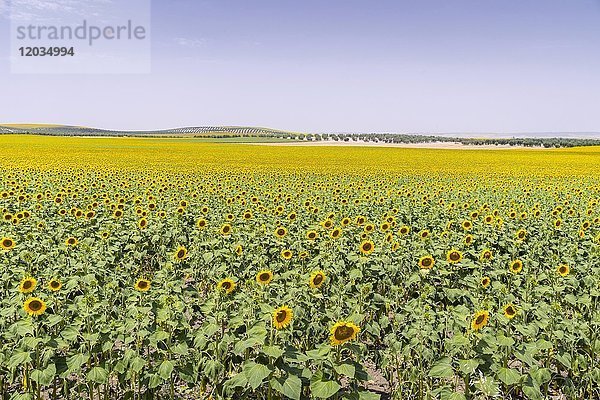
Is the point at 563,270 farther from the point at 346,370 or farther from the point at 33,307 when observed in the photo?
the point at 33,307

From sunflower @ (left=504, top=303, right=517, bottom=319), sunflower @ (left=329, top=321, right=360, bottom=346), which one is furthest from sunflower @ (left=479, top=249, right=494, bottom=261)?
sunflower @ (left=329, top=321, right=360, bottom=346)

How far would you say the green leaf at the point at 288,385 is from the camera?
336 centimetres

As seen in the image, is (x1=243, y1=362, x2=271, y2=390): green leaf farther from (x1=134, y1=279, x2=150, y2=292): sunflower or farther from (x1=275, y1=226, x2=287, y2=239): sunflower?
(x1=275, y1=226, x2=287, y2=239): sunflower

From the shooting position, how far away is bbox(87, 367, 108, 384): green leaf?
3.70 m

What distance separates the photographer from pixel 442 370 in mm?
3701

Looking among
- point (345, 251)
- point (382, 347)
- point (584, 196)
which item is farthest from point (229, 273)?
point (584, 196)

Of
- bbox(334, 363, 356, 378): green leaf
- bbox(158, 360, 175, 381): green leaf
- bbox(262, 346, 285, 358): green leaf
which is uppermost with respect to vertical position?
bbox(262, 346, 285, 358): green leaf

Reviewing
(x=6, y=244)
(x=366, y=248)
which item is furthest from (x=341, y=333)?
(x=6, y=244)

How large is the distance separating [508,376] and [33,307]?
3992 mm

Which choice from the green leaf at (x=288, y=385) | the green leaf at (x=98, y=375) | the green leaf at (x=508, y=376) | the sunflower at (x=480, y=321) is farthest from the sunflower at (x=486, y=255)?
the green leaf at (x=98, y=375)

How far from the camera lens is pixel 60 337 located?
4.25 metres

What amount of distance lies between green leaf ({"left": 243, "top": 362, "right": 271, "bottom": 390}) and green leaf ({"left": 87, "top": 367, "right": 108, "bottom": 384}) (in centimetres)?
120

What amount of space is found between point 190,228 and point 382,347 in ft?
16.3

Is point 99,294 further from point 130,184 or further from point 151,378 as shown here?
point 130,184
